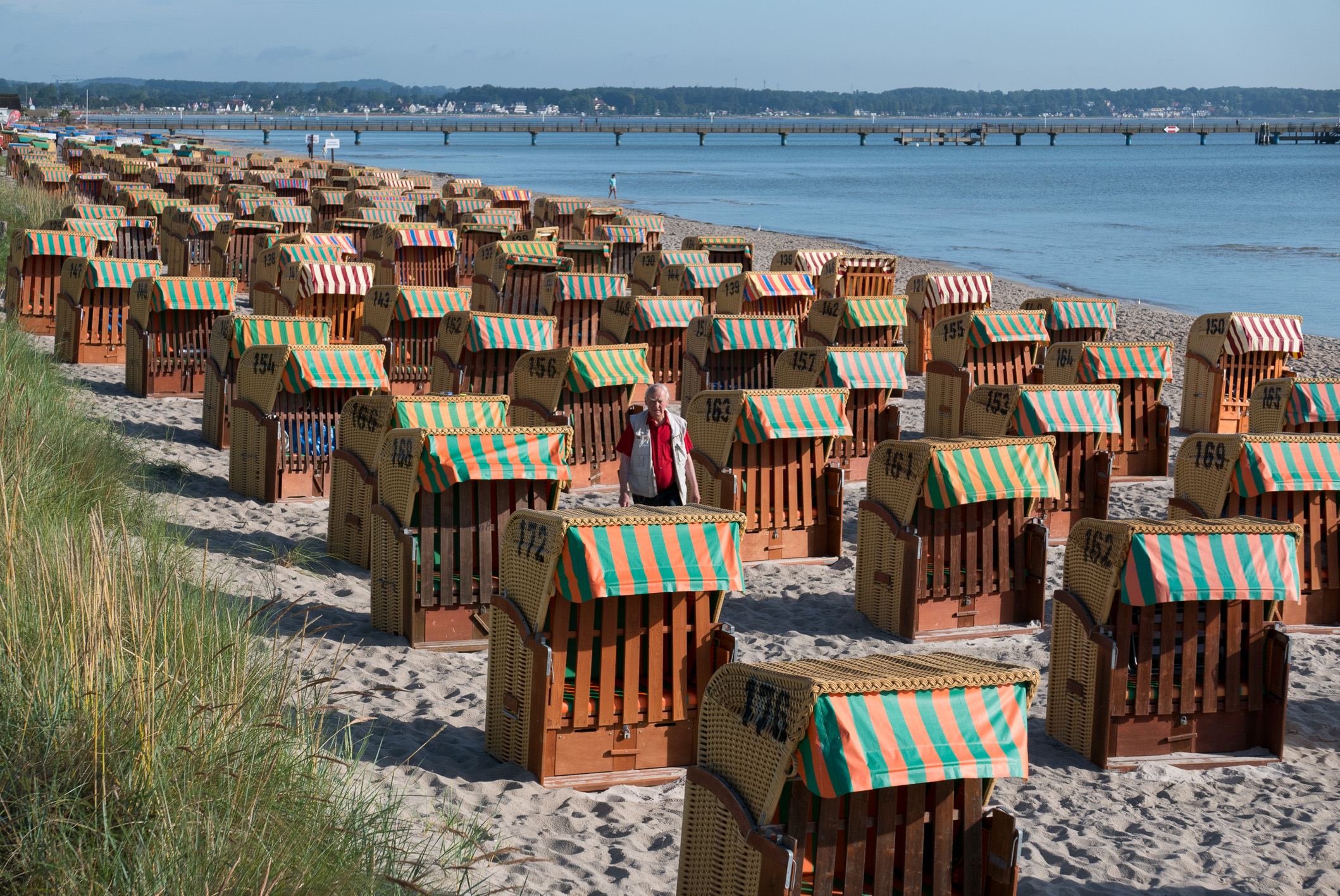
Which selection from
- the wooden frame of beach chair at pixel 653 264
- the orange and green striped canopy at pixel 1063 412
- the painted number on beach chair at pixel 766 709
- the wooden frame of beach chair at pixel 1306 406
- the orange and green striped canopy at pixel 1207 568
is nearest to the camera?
the painted number on beach chair at pixel 766 709

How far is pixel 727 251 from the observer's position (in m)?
21.9

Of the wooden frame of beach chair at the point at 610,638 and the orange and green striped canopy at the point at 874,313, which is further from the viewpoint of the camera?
the orange and green striped canopy at the point at 874,313

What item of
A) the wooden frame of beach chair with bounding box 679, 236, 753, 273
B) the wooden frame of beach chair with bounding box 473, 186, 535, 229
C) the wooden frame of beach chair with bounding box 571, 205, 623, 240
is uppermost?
the wooden frame of beach chair with bounding box 473, 186, 535, 229

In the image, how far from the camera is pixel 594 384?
1098 centimetres

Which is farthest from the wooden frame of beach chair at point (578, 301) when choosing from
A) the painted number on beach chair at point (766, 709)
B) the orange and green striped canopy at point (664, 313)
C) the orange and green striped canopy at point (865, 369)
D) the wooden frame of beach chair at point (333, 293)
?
the painted number on beach chair at point (766, 709)

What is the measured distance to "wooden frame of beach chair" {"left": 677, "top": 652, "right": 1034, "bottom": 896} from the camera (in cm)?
416

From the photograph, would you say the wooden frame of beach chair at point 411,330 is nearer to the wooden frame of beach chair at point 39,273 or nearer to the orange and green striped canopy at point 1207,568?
the wooden frame of beach chair at point 39,273

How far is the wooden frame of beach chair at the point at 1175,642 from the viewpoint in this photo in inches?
253

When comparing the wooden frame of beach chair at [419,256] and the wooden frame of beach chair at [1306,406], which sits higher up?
the wooden frame of beach chair at [419,256]

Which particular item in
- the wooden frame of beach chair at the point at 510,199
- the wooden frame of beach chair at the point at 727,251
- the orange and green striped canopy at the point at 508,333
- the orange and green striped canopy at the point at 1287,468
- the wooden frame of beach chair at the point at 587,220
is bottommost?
the orange and green striped canopy at the point at 1287,468

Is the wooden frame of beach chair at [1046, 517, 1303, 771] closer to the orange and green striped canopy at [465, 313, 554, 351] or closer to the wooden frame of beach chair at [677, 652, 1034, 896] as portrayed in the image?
the wooden frame of beach chair at [677, 652, 1034, 896]

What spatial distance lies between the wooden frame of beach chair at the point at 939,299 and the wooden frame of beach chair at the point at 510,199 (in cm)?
1526

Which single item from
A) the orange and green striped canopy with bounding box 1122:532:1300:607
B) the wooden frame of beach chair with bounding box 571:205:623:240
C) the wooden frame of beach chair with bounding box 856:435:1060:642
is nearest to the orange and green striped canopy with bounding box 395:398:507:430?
the wooden frame of beach chair with bounding box 856:435:1060:642

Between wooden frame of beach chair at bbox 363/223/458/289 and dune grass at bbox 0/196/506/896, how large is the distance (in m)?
15.5
